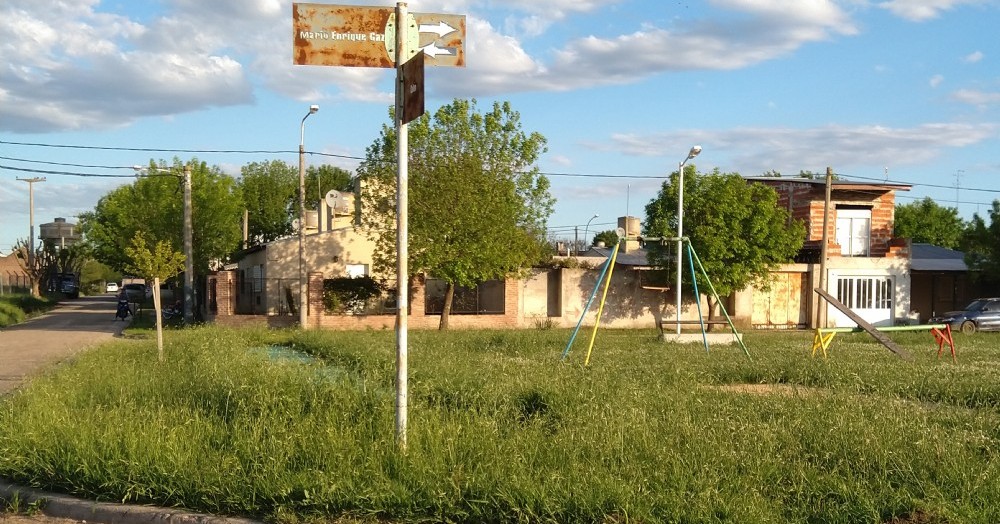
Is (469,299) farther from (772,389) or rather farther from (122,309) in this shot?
(772,389)

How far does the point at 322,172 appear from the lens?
73.9 metres

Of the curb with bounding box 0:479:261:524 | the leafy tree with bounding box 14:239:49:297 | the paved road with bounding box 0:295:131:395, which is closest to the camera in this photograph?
the curb with bounding box 0:479:261:524

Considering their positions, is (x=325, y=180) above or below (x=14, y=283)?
above

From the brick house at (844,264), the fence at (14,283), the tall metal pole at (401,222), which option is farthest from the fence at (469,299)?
the fence at (14,283)

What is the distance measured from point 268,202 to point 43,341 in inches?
1727

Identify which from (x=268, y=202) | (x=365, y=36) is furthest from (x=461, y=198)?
(x=268, y=202)

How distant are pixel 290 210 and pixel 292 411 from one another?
6448 centimetres

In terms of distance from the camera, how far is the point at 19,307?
43906mm

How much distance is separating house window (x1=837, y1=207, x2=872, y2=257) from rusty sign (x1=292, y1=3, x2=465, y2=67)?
114ft

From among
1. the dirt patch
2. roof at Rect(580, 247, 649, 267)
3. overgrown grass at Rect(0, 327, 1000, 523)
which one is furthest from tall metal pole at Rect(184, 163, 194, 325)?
the dirt patch

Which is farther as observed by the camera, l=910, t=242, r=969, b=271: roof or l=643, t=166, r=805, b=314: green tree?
l=910, t=242, r=969, b=271: roof

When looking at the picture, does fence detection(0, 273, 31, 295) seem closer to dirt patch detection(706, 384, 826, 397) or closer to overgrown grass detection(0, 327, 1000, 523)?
overgrown grass detection(0, 327, 1000, 523)

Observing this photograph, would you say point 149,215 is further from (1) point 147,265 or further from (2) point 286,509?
(2) point 286,509

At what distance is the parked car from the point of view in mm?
33594
